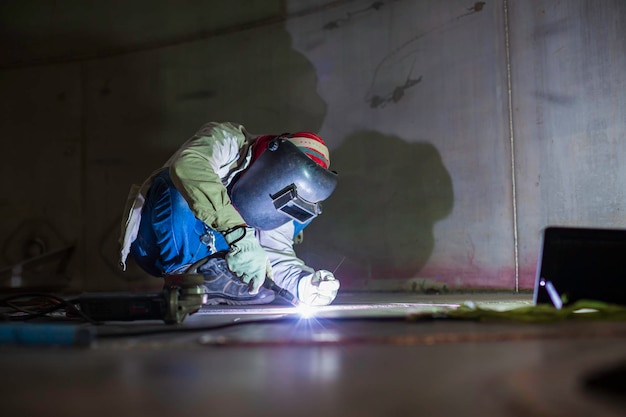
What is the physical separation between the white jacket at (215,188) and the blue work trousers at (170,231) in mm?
45

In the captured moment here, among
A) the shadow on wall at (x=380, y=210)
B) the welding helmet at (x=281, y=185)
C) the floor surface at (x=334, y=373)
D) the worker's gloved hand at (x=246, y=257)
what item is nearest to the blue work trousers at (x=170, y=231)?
the welding helmet at (x=281, y=185)

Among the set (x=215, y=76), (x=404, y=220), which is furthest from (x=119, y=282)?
(x=404, y=220)

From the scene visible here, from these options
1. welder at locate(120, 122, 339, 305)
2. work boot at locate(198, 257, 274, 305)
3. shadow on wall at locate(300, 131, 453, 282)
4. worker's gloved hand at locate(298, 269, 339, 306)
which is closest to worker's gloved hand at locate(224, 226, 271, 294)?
welder at locate(120, 122, 339, 305)

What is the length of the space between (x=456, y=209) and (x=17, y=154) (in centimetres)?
313

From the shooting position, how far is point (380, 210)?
309 centimetres

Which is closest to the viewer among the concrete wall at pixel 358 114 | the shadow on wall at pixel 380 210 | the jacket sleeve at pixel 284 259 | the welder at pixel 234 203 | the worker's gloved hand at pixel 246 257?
the worker's gloved hand at pixel 246 257

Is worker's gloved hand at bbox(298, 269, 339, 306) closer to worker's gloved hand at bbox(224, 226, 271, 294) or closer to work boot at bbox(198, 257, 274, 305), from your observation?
work boot at bbox(198, 257, 274, 305)

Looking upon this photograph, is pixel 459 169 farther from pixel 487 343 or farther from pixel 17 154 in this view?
pixel 17 154

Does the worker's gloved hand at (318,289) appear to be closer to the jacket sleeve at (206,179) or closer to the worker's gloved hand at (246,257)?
the worker's gloved hand at (246,257)

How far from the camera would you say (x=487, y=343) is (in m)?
0.91

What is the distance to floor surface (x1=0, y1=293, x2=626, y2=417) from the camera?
567 mm

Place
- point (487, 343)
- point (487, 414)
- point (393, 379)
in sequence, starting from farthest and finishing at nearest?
point (487, 343)
point (393, 379)
point (487, 414)

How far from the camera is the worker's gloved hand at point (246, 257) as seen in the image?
183 cm

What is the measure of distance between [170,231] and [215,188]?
51 centimetres
